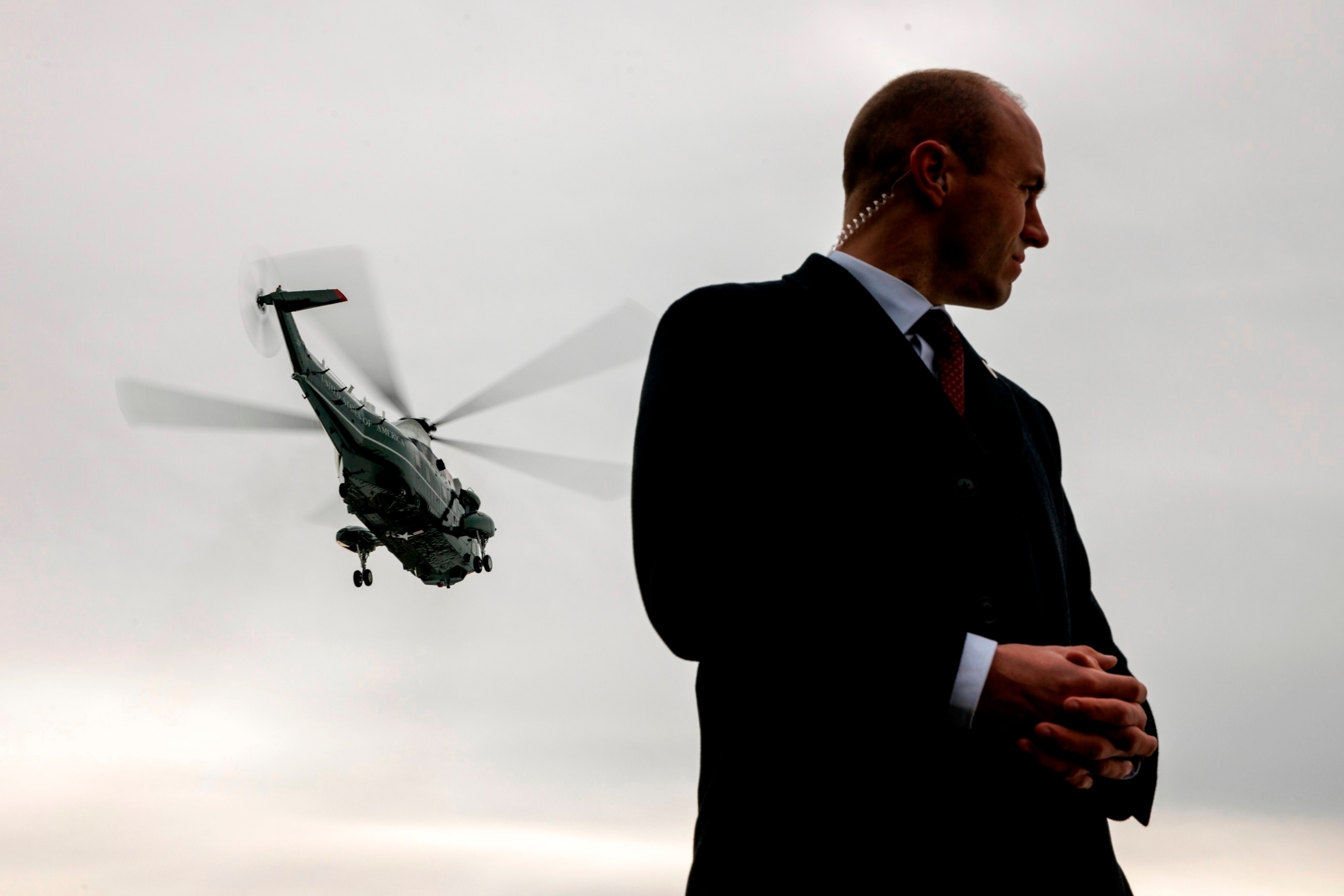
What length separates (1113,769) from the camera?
3109mm

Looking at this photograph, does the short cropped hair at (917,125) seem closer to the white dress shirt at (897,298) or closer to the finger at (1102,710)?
Result: the white dress shirt at (897,298)

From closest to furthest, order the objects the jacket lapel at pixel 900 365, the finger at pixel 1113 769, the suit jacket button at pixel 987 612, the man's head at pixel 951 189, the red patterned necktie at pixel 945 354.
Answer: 1. the finger at pixel 1113 769
2. the suit jacket button at pixel 987 612
3. the jacket lapel at pixel 900 365
4. the red patterned necktie at pixel 945 354
5. the man's head at pixel 951 189

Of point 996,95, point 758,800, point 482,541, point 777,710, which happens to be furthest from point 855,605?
point 482,541

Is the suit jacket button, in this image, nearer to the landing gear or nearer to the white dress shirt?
the white dress shirt

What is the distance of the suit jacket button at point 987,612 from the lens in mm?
3158

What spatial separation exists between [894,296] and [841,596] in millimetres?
1042

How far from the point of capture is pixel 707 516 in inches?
122

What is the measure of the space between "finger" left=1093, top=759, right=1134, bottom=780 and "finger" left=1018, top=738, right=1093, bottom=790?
0.06 meters

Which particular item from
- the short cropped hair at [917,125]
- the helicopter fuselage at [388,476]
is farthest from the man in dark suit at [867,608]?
the helicopter fuselage at [388,476]

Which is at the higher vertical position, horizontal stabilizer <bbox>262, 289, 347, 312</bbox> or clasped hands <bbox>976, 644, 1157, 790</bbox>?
horizontal stabilizer <bbox>262, 289, 347, 312</bbox>

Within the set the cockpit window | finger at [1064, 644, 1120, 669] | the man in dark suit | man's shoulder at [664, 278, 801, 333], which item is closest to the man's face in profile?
the man in dark suit

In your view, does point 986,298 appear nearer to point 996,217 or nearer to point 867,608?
point 996,217

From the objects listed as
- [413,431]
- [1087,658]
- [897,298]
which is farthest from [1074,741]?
[413,431]

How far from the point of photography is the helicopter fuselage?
31.1 meters
